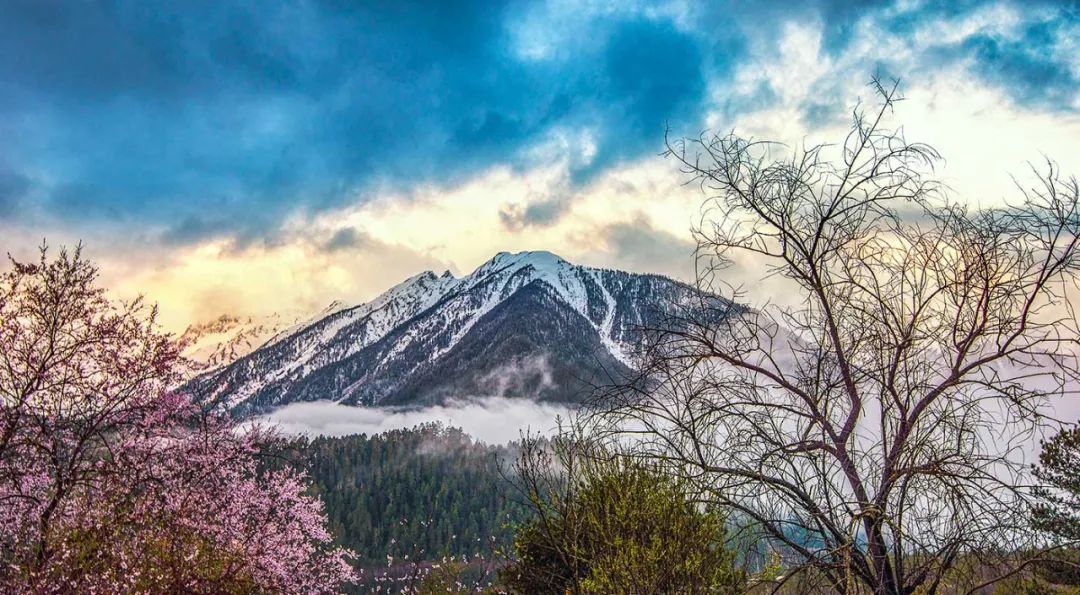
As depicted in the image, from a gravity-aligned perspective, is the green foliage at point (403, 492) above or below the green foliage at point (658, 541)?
above

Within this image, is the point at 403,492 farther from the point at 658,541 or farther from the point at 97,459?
the point at 658,541

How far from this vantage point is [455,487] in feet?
399

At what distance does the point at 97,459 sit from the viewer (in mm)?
10594

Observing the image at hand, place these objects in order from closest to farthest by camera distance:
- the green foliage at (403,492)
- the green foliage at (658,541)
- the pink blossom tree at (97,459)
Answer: the green foliage at (658,541)
the pink blossom tree at (97,459)
the green foliage at (403,492)

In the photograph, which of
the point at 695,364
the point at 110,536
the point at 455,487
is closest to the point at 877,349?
the point at 695,364

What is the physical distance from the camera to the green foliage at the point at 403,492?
104m

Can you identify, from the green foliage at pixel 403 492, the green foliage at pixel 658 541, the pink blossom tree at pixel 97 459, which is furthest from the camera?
the green foliage at pixel 403 492

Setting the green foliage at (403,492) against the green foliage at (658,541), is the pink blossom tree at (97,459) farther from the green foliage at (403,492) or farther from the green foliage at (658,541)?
the green foliage at (403,492)

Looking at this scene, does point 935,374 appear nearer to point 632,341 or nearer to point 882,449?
point 882,449

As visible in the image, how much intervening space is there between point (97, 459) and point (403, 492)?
372ft

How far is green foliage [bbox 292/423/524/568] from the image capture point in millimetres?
104125

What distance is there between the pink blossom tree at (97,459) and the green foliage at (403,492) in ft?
272

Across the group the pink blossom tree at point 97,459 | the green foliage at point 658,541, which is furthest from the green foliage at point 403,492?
the green foliage at point 658,541

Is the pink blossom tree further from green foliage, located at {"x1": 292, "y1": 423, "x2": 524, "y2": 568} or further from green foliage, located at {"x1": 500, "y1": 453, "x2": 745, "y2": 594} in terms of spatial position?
green foliage, located at {"x1": 292, "y1": 423, "x2": 524, "y2": 568}
